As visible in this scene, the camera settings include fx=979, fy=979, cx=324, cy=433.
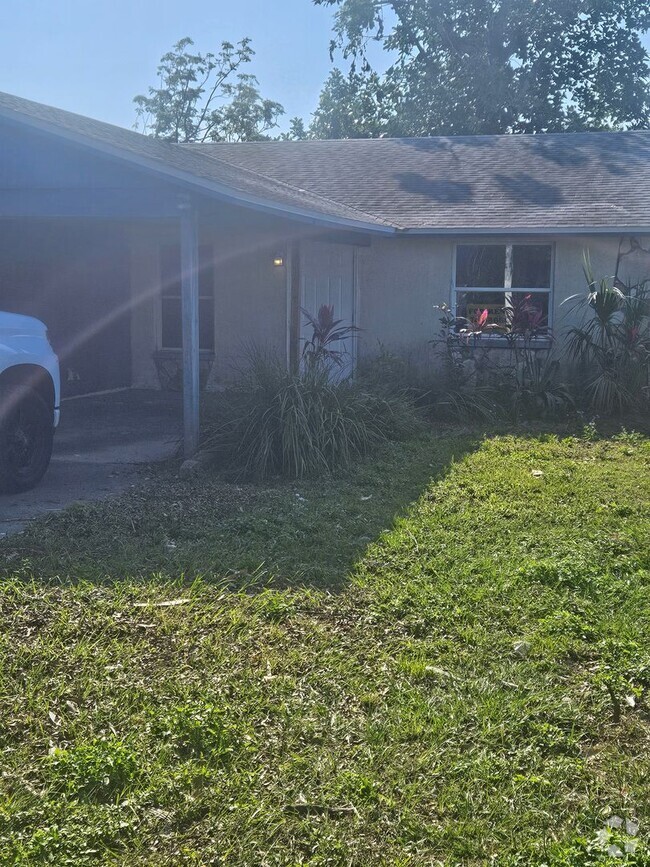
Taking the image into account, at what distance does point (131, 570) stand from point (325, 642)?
153 cm

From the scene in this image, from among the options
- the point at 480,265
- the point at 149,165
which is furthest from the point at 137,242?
the point at 149,165

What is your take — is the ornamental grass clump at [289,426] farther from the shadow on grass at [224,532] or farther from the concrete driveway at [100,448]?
the concrete driveway at [100,448]

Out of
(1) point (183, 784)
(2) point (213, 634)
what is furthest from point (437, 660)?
(1) point (183, 784)

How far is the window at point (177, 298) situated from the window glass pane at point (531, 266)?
465cm

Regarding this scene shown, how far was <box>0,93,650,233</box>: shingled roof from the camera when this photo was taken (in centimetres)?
1265

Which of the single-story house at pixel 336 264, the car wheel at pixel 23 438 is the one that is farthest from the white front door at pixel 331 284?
the car wheel at pixel 23 438

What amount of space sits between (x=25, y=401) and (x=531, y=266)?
354 inches

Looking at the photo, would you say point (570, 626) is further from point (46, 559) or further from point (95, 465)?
point (95, 465)

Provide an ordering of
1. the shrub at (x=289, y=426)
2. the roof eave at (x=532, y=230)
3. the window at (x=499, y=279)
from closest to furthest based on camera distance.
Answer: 1. the shrub at (x=289, y=426)
2. the roof eave at (x=532, y=230)
3. the window at (x=499, y=279)

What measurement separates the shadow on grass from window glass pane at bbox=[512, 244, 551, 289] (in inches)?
256

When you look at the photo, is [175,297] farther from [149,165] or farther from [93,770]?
[93,770]

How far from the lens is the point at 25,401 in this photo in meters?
8.24

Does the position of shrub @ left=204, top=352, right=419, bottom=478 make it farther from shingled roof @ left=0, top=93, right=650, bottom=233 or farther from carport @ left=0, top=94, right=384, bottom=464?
shingled roof @ left=0, top=93, right=650, bottom=233

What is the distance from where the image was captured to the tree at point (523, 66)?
3002cm
